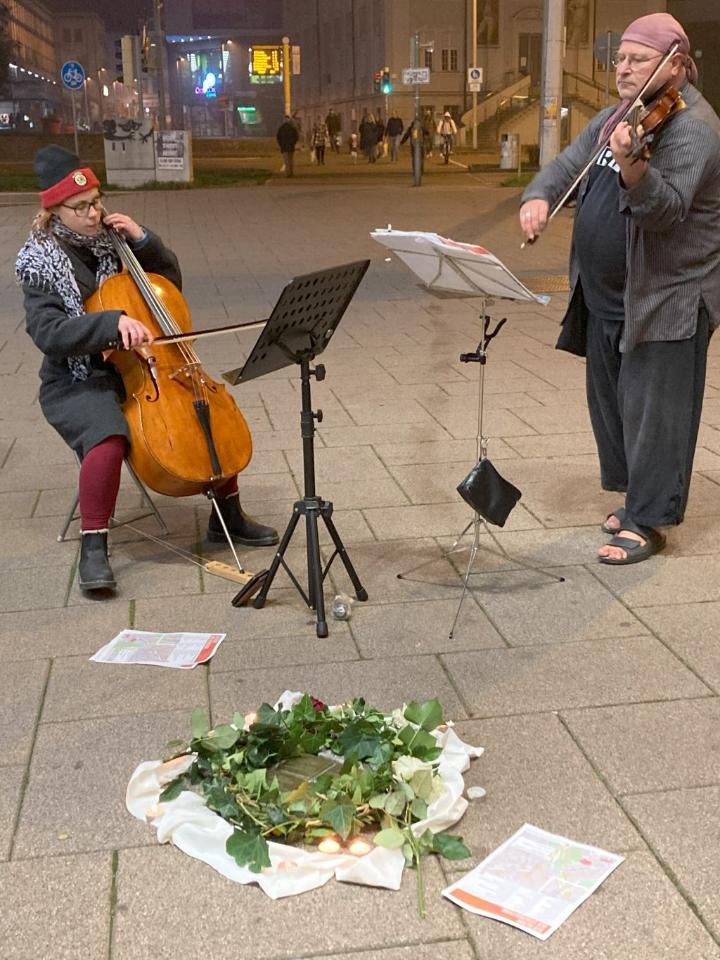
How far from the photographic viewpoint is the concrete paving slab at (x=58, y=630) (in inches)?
146

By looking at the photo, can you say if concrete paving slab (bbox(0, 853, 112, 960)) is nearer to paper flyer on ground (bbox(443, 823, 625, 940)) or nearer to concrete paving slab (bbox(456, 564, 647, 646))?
paper flyer on ground (bbox(443, 823, 625, 940))

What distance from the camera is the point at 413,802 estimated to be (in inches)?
108

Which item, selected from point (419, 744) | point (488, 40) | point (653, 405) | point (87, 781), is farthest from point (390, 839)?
point (488, 40)

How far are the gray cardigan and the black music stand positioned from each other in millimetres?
922

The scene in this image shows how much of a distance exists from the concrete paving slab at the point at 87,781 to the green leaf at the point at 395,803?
56 centimetres

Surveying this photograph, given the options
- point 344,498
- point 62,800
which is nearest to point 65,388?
point 344,498

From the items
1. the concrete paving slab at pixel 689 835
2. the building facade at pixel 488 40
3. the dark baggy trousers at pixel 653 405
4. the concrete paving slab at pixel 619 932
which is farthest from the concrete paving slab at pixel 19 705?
the building facade at pixel 488 40

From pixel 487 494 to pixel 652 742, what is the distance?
112 centimetres

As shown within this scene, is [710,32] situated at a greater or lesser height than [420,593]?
greater

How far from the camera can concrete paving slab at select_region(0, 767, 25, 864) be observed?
2.72 m

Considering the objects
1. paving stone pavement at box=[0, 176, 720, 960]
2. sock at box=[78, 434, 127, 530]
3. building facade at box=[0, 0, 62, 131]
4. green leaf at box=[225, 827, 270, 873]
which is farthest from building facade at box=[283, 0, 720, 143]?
green leaf at box=[225, 827, 270, 873]

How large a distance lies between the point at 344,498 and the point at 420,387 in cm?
204

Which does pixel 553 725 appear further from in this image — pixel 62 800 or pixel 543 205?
pixel 543 205

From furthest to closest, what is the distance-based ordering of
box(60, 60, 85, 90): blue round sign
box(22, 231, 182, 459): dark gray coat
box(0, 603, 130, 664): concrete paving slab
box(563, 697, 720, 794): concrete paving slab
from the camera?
box(60, 60, 85, 90): blue round sign
box(22, 231, 182, 459): dark gray coat
box(0, 603, 130, 664): concrete paving slab
box(563, 697, 720, 794): concrete paving slab
